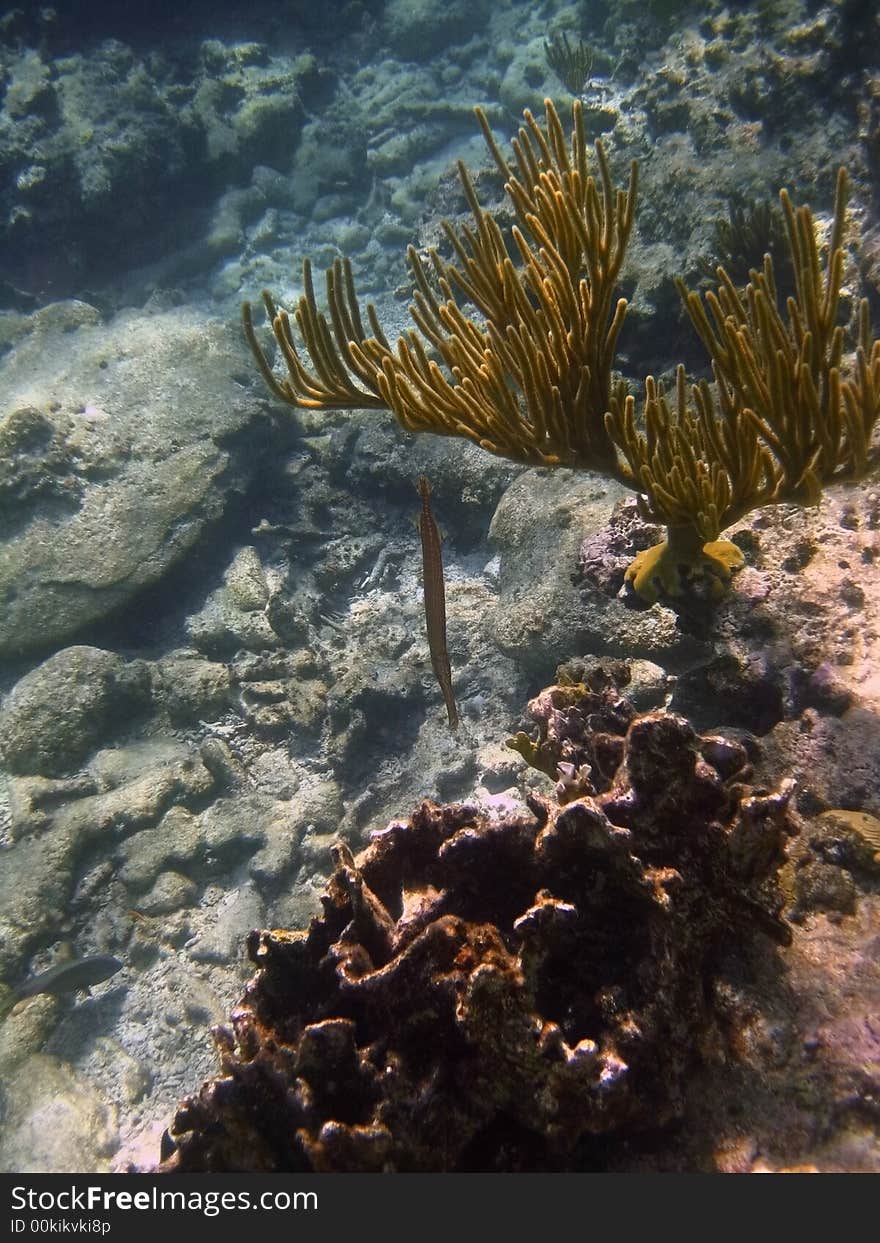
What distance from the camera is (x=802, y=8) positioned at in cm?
630

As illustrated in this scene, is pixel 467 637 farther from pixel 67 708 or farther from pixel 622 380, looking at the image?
pixel 67 708

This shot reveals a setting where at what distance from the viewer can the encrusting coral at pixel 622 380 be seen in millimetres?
2174

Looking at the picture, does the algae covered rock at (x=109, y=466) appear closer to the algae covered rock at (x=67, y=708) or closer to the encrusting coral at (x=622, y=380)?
the algae covered rock at (x=67, y=708)

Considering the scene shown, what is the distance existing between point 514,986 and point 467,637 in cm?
373

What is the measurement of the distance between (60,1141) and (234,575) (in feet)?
14.2

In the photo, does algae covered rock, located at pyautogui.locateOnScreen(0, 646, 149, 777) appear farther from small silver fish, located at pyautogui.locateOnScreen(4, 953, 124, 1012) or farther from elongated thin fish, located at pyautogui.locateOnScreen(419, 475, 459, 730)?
elongated thin fish, located at pyautogui.locateOnScreen(419, 475, 459, 730)

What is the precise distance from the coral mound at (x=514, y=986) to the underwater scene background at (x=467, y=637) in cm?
1

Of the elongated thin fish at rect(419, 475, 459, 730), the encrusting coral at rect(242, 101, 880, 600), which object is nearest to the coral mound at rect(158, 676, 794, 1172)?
the elongated thin fish at rect(419, 475, 459, 730)

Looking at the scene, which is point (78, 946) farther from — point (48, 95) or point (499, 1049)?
point (48, 95)

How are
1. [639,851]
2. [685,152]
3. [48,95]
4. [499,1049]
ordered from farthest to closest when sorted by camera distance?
[48,95]
[685,152]
[639,851]
[499,1049]

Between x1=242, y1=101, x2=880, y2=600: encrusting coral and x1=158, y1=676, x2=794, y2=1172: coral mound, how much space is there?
1.04 meters

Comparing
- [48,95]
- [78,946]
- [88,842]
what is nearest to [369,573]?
[88,842]

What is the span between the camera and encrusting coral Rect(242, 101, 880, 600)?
2174mm

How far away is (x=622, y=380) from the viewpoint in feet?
8.02
